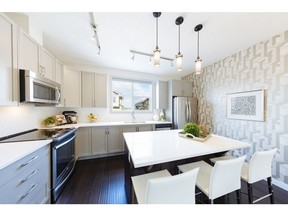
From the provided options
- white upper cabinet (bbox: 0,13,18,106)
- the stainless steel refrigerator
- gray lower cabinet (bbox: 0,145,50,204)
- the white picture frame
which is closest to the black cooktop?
gray lower cabinet (bbox: 0,145,50,204)

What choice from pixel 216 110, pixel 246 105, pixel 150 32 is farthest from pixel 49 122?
pixel 246 105

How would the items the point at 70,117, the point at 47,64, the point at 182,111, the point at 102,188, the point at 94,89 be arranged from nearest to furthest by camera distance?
the point at 102,188 < the point at 47,64 < the point at 70,117 < the point at 94,89 < the point at 182,111

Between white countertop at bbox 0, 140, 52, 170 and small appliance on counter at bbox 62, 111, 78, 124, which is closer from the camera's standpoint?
white countertop at bbox 0, 140, 52, 170

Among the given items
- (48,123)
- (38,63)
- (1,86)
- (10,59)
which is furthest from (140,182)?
(48,123)

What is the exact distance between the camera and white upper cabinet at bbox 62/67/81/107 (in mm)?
2635

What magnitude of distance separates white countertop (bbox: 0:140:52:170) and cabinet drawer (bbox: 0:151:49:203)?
0.19 m

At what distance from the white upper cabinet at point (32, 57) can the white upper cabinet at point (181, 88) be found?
3146 millimetres

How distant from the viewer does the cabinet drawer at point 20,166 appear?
875 millimetres

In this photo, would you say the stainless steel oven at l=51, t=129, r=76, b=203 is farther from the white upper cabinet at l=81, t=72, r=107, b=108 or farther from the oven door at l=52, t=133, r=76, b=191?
the white upper cabinet at l=81, t=72, r=107, b=108

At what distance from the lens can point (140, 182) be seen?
3.48 ft

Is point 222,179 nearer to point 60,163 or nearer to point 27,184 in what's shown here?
point 27,184

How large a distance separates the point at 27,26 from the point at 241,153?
448 cm

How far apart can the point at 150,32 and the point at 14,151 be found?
7.38ft

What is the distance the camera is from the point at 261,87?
6.73 ft
